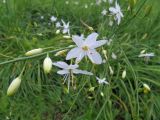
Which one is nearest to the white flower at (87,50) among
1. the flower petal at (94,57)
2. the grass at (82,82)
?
the flower petal at (94,57)

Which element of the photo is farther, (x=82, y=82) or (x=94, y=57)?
(x=82, y=82)

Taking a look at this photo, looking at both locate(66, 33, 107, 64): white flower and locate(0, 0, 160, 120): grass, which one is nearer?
locate(66, 33, 107, 64): white flower

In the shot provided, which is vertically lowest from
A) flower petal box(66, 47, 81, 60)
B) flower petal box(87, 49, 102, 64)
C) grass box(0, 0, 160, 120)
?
grass box(0, 0, 160, 120)

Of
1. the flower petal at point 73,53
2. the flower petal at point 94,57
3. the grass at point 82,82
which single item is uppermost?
the flower petal at point 73,53

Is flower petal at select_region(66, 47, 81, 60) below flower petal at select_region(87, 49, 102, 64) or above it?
above

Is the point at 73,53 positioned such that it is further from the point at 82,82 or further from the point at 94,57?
the point at 82,82

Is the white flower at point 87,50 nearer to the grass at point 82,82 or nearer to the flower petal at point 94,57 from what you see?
the flower petal at point 94,57

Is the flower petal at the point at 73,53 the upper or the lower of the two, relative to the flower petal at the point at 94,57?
upper

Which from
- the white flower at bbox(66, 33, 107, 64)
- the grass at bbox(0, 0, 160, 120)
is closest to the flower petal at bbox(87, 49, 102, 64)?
the white flower at bbox(66, 33, 107, 64)

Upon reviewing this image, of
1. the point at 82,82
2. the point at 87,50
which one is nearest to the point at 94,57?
the point at 87,50

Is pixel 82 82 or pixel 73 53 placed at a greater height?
pixel 73 53

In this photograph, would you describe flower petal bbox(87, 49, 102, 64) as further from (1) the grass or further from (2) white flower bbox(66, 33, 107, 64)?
(1) the grass

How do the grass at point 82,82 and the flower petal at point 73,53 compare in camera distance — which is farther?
the grass at point 82,82
